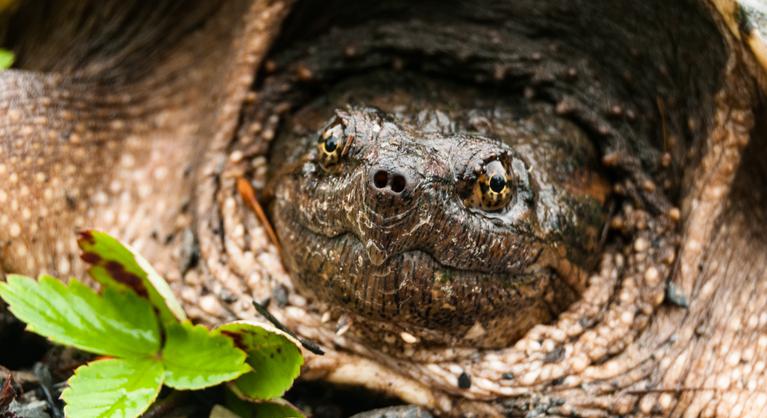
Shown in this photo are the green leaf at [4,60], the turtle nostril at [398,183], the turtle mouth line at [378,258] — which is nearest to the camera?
the turtle nostril at [398,183]

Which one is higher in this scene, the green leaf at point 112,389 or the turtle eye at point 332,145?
the turtle eye at point 332,145

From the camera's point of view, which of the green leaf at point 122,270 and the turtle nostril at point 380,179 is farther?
the green leaf at point 122,270

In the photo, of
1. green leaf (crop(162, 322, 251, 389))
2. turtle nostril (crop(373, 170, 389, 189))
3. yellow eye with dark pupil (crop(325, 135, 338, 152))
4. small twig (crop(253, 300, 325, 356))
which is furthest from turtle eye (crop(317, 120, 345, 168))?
green leaf (crop(162, 322, 251, 389))

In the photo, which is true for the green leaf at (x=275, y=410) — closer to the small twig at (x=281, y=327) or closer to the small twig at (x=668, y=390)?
the small twig at (x=281, y=327)

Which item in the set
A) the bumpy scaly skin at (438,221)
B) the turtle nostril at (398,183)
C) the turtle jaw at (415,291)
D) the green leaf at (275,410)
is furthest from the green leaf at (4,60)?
the turtle nostril at (398,183)

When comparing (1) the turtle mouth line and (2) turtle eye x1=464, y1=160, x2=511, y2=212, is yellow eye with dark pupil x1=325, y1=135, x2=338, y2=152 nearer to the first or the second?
(1) the turtle mouth line

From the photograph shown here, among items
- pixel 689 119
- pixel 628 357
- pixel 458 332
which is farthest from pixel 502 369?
pixel 689 119

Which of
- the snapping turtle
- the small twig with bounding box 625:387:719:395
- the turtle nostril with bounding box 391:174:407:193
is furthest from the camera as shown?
the small twig with bounding box 625:387:719:395
